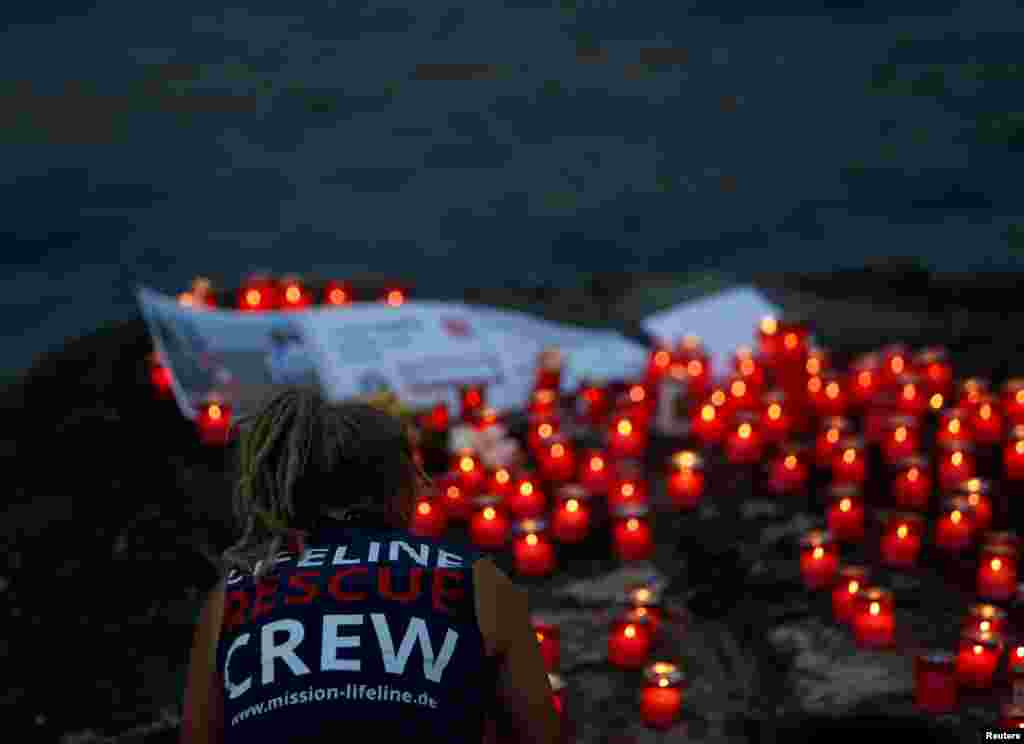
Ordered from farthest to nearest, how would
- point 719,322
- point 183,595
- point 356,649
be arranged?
point 719,322, point 183,595, point 356,649

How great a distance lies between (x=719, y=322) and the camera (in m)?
6.14

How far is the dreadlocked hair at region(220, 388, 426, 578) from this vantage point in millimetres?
2121

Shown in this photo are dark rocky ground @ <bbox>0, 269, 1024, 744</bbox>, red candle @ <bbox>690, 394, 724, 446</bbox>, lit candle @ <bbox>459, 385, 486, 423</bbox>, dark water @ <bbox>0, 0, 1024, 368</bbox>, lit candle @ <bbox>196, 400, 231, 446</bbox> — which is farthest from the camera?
dark water @ <bbox>0, 0, 1024, 368</bbox>

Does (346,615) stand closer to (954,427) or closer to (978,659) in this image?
(978,659)

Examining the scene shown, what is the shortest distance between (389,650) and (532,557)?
236 centimetres

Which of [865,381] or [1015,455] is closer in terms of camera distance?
[1015,455]

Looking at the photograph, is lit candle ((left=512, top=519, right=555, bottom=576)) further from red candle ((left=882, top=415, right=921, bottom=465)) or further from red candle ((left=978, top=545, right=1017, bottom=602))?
red candle ((left=882, top=415, right=921, bottom=465))

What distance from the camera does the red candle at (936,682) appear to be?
11.0 feet

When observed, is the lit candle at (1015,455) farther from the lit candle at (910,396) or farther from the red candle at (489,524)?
the red candle at (489,524)

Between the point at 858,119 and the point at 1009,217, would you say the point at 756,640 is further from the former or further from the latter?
the point at 858,119

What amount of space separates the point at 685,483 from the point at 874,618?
110 cm

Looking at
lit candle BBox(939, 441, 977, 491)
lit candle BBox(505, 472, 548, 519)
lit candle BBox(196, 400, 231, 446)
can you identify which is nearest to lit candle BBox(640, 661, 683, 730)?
lit candle BBox(505, 472, 548, 519)

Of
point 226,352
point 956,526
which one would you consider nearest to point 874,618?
point 956,526

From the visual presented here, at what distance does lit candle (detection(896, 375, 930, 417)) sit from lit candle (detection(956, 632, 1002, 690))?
184 cm
